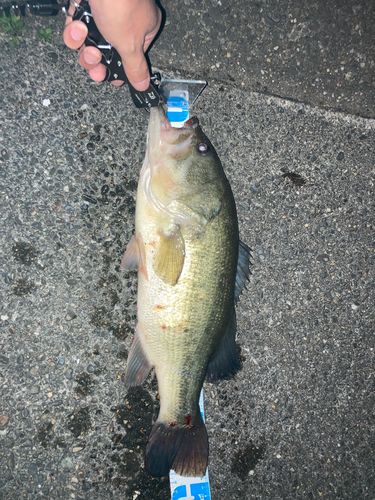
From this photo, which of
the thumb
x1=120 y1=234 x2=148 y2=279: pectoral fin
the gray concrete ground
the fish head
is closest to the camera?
the thumb

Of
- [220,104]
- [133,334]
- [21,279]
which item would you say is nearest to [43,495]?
[133,334]

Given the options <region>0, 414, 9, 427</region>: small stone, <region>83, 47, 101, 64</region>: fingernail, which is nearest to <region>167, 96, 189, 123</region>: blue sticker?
<region>83, 47, 101, 64</region>: fingernail

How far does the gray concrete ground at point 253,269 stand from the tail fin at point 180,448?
245mm

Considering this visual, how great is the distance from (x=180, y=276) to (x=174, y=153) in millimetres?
756

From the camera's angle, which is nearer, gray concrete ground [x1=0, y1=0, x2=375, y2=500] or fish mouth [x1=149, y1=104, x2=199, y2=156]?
fish mouth [x1=149, y1=104, x2=199, y2=156]

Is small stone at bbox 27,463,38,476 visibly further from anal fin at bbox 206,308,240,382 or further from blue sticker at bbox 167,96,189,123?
blue sticker at bbox 167,96,189,123

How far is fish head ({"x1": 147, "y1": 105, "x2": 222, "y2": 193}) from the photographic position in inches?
74.5

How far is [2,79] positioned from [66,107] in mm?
438

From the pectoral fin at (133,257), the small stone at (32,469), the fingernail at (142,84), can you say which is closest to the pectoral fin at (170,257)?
the pectoral fin at (133,257)

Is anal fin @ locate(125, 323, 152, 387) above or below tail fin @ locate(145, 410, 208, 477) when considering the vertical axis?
above

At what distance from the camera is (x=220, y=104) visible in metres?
2.45

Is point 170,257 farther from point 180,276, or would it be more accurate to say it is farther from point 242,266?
point 242,266

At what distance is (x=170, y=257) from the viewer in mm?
1833

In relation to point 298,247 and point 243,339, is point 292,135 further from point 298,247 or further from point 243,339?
point 243,339
